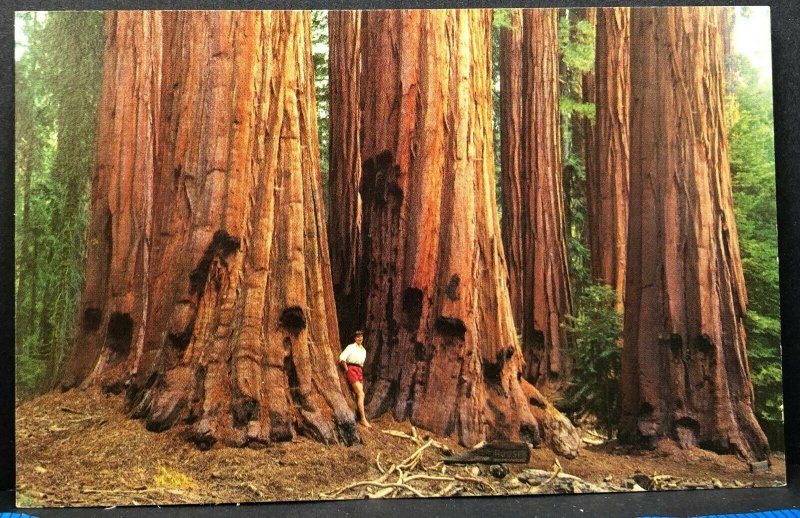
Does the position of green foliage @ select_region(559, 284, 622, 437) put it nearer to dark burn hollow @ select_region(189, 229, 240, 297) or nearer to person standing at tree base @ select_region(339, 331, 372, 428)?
person standing at tree base @ select_region(339, 331, 372, 428)

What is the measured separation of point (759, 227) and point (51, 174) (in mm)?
3494

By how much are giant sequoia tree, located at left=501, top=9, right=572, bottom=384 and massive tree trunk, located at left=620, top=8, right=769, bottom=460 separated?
1.20ft

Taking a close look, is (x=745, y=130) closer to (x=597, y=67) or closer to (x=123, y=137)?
(x=597, y=67)

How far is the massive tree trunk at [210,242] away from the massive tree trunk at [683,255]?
1.53m

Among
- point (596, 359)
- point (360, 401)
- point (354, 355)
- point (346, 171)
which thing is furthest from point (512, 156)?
point (360, 401)

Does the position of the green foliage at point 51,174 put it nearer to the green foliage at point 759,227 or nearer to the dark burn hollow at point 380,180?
the dark burn hollow at point 380,180

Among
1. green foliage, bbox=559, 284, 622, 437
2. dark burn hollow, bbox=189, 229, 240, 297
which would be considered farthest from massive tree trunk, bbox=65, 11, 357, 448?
green foliage, bbox=559, 284, 622, 437

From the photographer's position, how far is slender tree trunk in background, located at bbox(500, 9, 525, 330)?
330 cm

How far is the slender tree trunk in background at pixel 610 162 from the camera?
332 cm

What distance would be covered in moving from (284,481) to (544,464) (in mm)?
1272

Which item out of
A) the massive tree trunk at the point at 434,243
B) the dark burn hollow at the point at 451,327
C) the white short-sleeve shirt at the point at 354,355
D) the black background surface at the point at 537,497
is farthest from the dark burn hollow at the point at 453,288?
the black background surface at the point at 537,497

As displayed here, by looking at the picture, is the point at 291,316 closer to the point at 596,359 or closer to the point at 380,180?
the point at 380,180

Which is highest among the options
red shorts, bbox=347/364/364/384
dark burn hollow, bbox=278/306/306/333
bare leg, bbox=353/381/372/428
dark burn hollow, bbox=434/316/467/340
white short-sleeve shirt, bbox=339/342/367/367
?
dark burn hollow, bbox=278/306/306/333

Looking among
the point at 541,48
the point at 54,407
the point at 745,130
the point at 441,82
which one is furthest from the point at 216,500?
the point at 745,130
